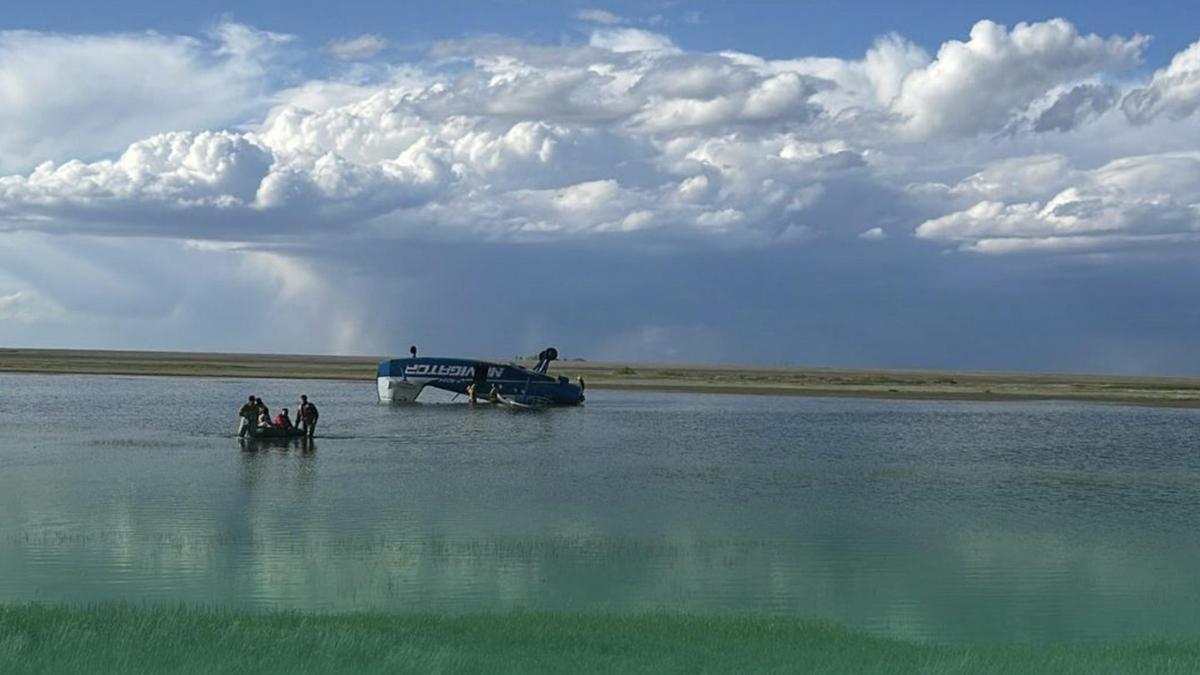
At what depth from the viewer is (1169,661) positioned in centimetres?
1516

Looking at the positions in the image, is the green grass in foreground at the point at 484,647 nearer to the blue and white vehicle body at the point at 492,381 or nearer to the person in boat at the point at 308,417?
the person in boat at the point at 308,417

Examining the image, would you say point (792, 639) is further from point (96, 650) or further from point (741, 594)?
point (96, 650)

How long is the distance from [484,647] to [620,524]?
12225 millimetres

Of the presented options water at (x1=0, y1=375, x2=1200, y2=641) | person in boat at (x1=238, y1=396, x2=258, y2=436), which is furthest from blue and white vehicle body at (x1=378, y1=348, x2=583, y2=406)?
person in boat at (x1=238, y1=396, x2=258, y2=436)

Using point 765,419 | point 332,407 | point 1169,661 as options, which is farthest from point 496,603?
point 332,407

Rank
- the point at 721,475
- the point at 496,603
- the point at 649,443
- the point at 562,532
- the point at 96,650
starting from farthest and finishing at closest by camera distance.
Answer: the point at 649,443 → the point at 721,475 → the point at 562,532 → the point at 496,603 → the point at 96,650

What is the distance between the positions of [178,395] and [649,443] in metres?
37.7

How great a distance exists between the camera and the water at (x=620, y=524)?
2000 cm

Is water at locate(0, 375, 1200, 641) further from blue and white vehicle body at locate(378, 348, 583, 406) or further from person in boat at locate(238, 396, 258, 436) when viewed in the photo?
blue and white vehicle body at locate(378, 348, 583, 406)

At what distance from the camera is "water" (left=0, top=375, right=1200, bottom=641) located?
20.0m

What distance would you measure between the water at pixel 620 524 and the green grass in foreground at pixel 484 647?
1792mm

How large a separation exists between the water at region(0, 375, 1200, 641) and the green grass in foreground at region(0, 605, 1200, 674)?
1.79m

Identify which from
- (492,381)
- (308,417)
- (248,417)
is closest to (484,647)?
(248,417)

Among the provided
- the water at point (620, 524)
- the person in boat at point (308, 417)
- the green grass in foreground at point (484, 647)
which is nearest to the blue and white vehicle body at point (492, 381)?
the water at point (620, 524)
